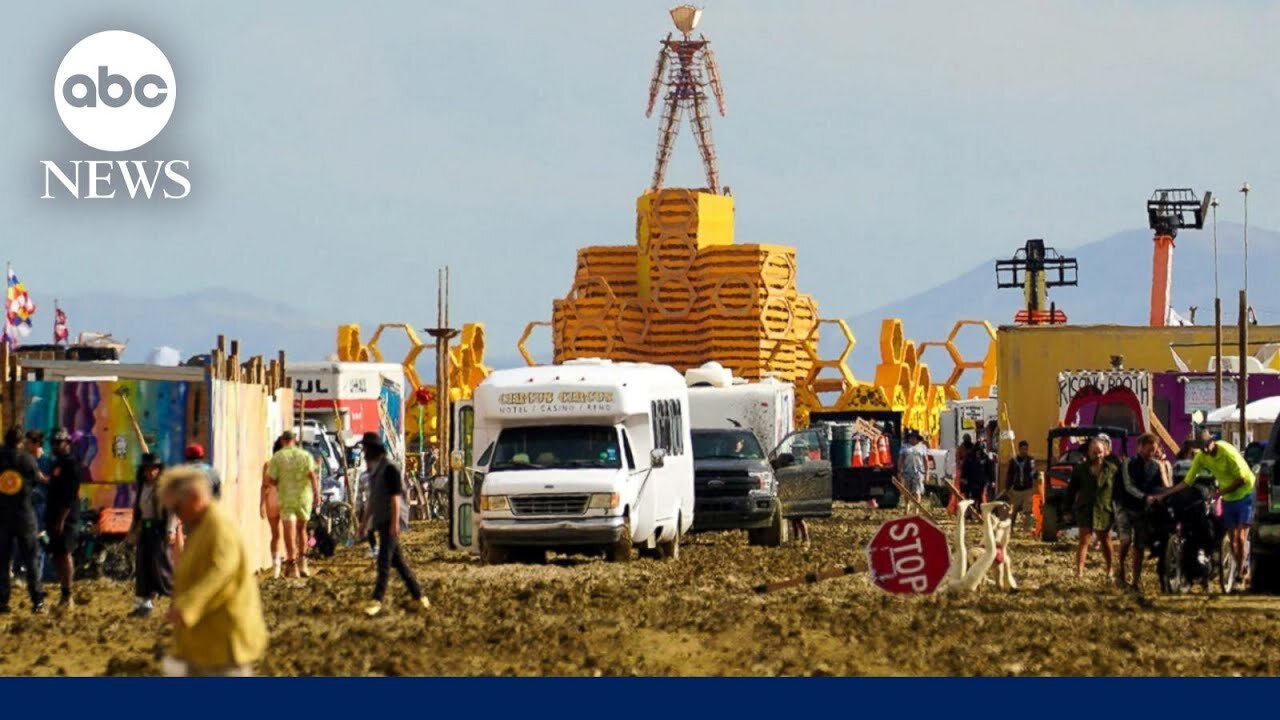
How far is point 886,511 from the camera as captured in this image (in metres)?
56.3

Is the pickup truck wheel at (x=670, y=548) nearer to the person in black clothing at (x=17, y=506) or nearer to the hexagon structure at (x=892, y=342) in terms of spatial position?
the person in black clothing at (x=17, y=506)

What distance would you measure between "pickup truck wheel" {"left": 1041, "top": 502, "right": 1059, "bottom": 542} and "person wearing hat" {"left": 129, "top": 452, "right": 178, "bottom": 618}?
1735 cm

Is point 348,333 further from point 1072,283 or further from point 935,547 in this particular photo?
point 935,547

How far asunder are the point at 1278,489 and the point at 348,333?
410ft

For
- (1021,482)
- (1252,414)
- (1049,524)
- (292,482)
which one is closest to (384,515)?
(292,482)

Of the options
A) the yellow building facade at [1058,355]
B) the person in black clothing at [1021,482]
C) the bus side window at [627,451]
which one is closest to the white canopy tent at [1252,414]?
the person in black clothing at [1021,482]

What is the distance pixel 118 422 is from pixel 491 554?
473 centimetres

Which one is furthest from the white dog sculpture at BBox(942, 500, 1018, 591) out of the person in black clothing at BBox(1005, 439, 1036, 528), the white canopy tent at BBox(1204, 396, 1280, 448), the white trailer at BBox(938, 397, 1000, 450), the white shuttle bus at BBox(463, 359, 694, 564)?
the white trailer at BBox(938, 397, 1000, 450)

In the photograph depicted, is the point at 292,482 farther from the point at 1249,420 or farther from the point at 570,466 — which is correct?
the point at 1249,420

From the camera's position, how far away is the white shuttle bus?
3175cm

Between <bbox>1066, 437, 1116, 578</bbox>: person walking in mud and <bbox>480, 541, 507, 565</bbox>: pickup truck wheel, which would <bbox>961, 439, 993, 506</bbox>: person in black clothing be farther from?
<bbox>1066, 437, 1116, 578</bbox>: person walking in mud

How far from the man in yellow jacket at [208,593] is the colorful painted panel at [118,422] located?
1665 centimetres

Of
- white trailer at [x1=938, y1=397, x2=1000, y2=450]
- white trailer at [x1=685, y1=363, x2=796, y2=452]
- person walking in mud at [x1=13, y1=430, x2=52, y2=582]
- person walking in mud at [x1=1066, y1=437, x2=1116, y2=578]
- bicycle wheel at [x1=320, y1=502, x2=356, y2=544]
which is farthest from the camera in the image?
white trailer at [x1=938, y1=397, x2=1000, y2=450]

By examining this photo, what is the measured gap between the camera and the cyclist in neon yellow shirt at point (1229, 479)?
2673cm
